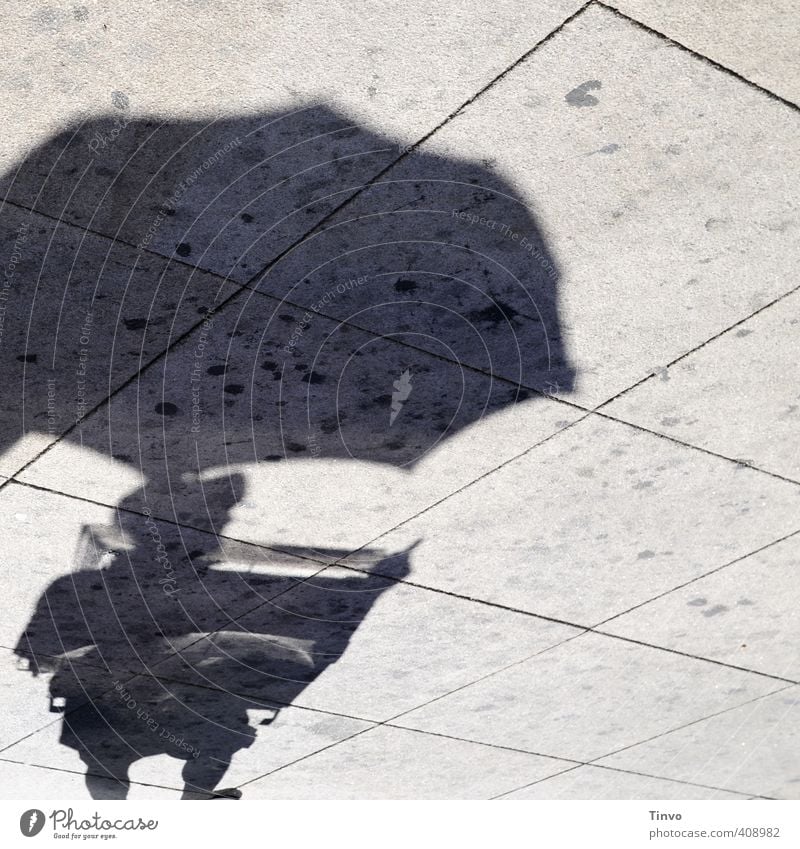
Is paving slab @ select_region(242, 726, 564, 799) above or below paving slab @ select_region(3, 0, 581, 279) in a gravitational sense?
below

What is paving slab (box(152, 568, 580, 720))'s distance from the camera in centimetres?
418

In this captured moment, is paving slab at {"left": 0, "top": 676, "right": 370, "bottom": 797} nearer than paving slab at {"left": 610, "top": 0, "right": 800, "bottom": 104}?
No

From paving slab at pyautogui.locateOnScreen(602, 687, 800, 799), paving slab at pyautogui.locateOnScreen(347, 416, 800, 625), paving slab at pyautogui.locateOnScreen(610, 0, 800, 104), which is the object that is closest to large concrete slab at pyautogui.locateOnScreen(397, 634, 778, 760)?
paving slab at pyautogui.locateOnScreen(602, 687, 800, 799)

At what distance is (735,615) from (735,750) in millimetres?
1409

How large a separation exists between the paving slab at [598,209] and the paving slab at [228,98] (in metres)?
→ 0.13

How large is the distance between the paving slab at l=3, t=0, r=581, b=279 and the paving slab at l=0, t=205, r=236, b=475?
100 millimetres

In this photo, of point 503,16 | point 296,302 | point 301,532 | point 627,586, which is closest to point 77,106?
point 296,302

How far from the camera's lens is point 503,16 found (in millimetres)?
2584

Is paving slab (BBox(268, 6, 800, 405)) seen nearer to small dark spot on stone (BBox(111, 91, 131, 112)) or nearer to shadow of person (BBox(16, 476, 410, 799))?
small dark spot on stone (BBox(111, 91, 131, 112))

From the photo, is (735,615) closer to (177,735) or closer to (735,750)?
(735,750)

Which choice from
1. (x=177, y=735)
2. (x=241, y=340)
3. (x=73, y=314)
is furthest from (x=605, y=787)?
(x=73, y=314)

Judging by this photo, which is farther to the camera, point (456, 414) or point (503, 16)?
point (456, 414)

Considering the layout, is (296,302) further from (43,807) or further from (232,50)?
(43,807)

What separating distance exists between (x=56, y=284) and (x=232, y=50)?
911 millimetres
